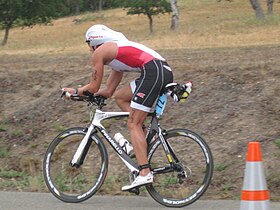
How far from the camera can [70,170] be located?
7938 mm

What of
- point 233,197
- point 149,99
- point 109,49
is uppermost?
point 109,49

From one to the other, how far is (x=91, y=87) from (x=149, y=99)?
2.19 feet

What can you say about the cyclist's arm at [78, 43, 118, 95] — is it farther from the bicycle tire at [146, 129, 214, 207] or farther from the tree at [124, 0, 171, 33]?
the tree at [124, 0, 171, 33]

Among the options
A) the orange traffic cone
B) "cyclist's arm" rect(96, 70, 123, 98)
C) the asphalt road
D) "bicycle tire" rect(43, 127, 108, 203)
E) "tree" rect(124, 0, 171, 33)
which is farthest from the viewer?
"tree" rect(124, 0, 171, 33)

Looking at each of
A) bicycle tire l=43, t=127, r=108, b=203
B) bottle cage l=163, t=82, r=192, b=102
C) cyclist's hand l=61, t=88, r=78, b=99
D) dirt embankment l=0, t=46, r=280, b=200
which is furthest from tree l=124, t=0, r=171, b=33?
bottle cage l=163, t=82, r=192, b=102

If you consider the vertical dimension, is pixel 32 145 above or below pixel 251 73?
below

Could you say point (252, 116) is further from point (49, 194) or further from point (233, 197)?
point (49, 194)

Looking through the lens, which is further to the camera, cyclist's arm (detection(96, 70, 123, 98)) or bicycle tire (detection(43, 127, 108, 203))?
cyclist's arm (detection(96, 70, 123, 98))

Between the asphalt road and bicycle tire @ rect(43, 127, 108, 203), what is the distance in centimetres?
13

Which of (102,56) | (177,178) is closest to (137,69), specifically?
(102,56)

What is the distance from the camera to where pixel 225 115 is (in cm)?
996

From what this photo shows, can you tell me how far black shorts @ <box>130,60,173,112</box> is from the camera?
7082 millimetres

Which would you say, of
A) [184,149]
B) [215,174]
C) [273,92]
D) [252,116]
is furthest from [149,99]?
[273,92]

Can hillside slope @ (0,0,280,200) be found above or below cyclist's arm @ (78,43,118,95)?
below
